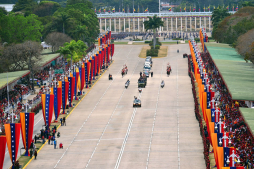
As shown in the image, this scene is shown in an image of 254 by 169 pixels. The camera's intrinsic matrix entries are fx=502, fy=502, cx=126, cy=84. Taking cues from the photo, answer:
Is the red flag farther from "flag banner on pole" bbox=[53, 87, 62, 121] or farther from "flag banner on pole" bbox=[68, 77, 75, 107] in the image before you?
"flag banner on pole" bbox=[68, 77, 75, 107]

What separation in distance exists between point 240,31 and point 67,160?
7480 cm

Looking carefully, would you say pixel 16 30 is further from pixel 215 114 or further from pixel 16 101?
pixel 215 114

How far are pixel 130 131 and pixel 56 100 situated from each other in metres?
13.7

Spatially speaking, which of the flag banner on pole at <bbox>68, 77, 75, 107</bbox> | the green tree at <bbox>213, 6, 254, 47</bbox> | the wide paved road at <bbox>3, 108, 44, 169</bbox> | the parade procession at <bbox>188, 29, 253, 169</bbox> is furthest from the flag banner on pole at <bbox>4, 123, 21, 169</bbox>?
the green tree at <bbox>213, 6, 254, 47</bbox>

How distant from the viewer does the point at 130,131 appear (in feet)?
242

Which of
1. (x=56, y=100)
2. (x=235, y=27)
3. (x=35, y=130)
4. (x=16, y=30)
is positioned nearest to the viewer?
(x=35, y=130)

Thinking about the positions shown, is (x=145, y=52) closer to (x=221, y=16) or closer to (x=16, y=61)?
(x=221, y=16)

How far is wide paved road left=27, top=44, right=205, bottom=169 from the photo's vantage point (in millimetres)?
61750

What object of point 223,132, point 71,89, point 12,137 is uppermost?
point 71,89

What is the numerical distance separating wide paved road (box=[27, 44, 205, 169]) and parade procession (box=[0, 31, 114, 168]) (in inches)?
88.0

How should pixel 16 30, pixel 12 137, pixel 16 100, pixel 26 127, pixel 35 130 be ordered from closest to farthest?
1. pixel 12 137
2. pixel 26 127
3. pixel 35 130
4. pixel 16 100
5. pixel 16 30

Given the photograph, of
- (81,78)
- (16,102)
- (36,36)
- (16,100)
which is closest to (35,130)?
(16,102)

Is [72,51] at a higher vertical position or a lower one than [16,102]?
higher

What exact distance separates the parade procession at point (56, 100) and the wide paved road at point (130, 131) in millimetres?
2235
